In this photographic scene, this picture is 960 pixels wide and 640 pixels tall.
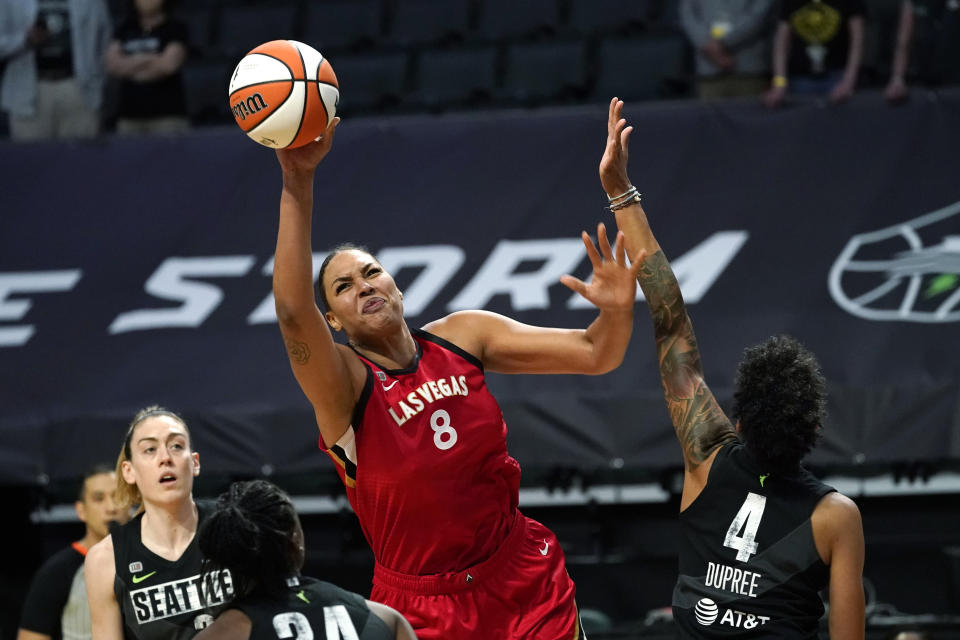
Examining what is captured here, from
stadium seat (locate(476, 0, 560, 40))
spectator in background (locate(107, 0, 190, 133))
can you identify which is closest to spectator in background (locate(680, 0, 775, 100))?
stadium seat (locate(476, 0, 560, 40))

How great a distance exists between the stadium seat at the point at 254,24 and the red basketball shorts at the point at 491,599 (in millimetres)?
7101

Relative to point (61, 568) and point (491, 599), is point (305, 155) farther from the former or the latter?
point (61, 568)

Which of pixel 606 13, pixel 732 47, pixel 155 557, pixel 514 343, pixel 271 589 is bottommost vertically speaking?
pixel 155 557

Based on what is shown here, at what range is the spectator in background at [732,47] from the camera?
311 inches

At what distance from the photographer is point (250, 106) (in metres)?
3.52

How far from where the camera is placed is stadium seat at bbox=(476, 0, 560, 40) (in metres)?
9.75

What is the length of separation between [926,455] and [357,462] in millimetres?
4186

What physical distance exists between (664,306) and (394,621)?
1.24 m

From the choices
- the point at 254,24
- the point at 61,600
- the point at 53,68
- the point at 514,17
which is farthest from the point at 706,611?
the point at 254,24

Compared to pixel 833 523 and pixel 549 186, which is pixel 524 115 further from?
pixel 833 523

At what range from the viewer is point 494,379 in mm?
7168

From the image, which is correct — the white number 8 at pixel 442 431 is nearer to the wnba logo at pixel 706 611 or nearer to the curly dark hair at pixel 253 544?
the curly dark hair at pixel 253 544

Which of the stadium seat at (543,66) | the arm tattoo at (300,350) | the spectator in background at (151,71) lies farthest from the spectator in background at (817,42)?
the arm tattoo at (300,350)

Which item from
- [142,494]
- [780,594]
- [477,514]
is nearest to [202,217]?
[142,494]
